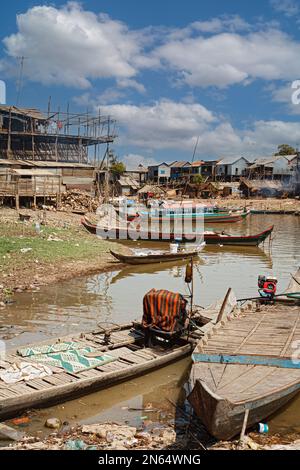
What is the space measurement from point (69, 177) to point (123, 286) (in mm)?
25740

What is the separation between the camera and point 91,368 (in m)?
7.90

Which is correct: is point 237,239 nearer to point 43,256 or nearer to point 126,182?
point 43,256

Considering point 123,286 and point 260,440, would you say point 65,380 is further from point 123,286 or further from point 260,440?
point 123,286

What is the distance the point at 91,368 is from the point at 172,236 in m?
19.2

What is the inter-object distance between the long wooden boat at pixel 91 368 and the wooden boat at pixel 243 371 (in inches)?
43.9

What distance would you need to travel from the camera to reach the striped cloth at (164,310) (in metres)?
8.96

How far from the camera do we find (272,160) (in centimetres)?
6512

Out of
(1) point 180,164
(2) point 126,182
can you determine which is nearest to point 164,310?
(2) point 126,182

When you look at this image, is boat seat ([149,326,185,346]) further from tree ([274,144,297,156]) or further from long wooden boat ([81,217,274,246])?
tree ([274,144,297,156])

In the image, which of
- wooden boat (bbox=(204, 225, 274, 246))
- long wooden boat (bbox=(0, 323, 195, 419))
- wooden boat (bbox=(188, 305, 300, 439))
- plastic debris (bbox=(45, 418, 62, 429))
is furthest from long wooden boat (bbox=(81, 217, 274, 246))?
plastic debris (bbox=(45, 418, 62, 429))

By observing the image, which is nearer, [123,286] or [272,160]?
[123,286]

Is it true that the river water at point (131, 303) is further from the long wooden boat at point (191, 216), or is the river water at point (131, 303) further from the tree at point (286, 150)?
the tree at point (286, 150)

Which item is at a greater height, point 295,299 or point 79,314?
point 295,299

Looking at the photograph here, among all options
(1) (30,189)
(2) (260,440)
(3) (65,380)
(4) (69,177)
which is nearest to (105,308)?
(3) (65,380)
